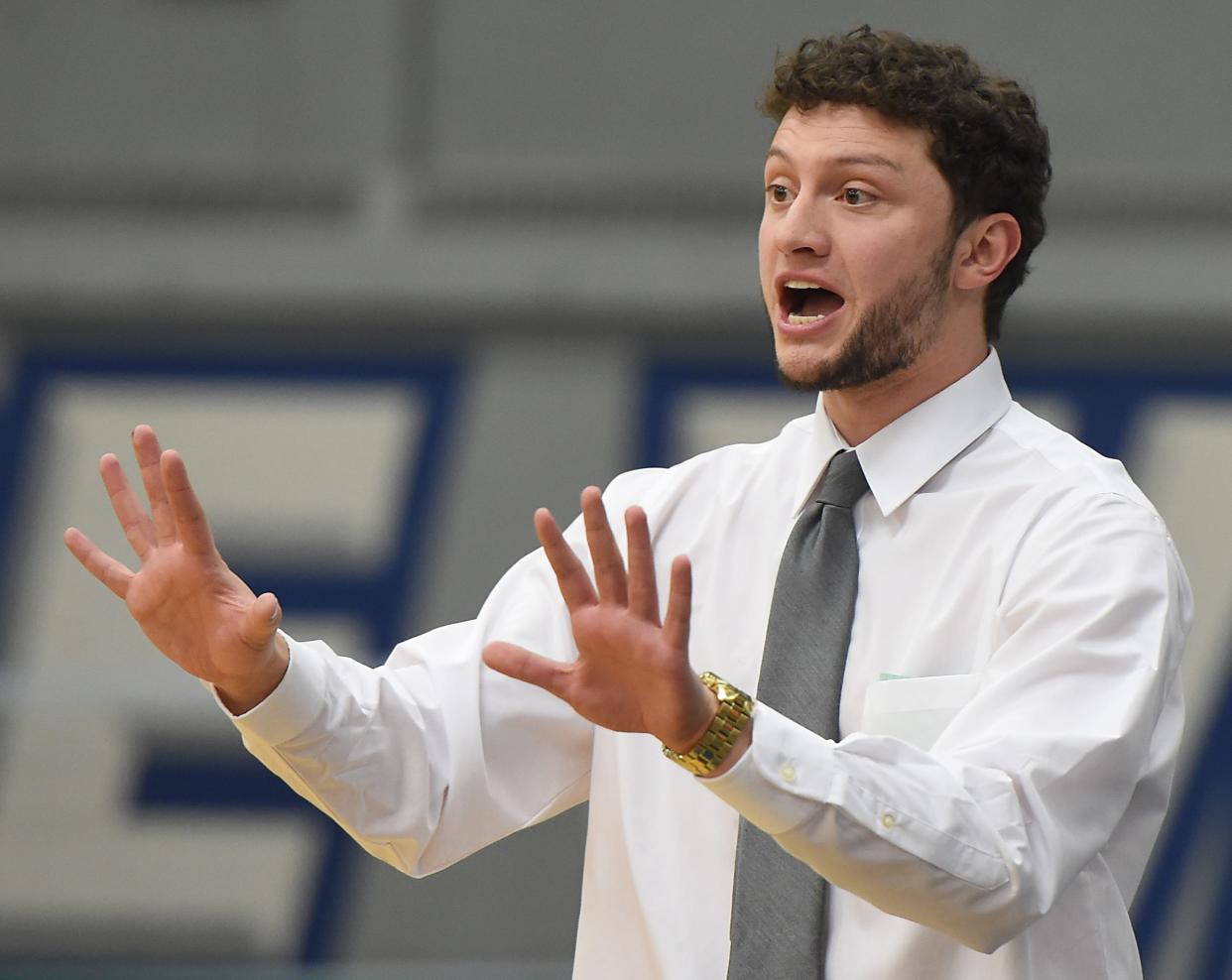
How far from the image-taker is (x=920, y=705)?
4.65ft

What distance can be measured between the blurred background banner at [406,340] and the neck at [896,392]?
198 cm

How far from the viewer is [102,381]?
373cm

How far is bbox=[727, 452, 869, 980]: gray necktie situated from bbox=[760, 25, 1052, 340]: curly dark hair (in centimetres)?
29

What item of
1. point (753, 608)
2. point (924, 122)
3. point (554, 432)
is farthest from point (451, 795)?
point (554, 432)

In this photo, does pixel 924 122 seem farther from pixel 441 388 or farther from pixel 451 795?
pixel 441 388

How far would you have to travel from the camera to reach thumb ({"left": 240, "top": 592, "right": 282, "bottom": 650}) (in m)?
1.38

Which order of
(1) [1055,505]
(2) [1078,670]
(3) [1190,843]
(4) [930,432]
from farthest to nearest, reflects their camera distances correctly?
(3) [1190,843] < (4) [930,432] < (1) [1055,505] < (2) [1078,670]

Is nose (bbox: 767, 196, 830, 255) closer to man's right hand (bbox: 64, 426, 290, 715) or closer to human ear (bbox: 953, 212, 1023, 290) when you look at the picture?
human ear (bbox: 953, 212, 1023, 290)

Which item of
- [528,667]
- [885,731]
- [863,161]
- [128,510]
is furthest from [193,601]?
[863,161]

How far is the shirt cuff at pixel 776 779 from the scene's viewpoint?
1207 millimetres

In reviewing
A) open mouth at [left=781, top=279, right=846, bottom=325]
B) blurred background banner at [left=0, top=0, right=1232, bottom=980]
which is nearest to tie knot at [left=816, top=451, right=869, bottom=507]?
open mouth at [left=781, top=279, right=846, bottom=325]

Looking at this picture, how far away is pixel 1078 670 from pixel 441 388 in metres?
2.49

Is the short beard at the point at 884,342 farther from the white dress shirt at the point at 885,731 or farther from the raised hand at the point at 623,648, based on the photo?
the raised hand at the point at 623,648

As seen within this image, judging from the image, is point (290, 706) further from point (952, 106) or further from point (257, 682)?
point (952, 106)
